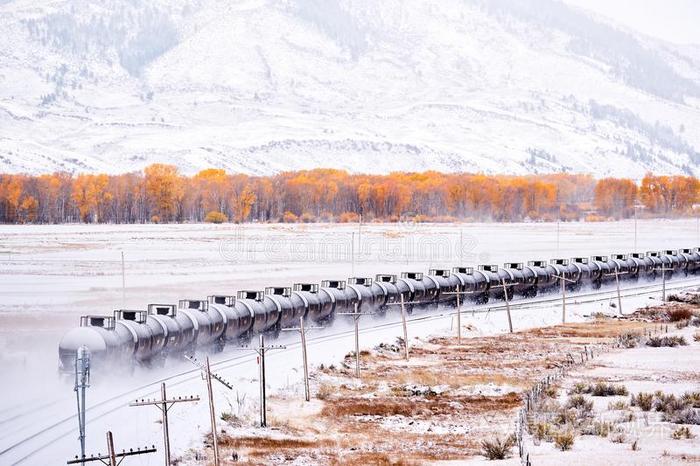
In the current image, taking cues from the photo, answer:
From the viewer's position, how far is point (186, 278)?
3081 inches

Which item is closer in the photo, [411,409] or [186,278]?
[411,409]

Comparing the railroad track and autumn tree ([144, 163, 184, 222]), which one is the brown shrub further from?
autumn tree ([144, 163, 184, 222])

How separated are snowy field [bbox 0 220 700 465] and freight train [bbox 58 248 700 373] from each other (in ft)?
3.18

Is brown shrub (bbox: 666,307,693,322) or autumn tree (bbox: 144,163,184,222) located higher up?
autumn tree (bbox: 144,163,184,222)

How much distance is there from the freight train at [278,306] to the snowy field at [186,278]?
38.2 inches

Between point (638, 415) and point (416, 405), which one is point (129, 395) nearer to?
point (416, 405)

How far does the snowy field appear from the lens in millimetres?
31281

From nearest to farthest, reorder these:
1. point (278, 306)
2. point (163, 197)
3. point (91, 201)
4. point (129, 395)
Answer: point (129, 395) → point (278, 306) → point (91, 201) → point (163, 197)

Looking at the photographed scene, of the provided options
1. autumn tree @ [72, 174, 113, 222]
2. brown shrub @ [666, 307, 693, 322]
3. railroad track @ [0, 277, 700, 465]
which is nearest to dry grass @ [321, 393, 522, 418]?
railroad track @ [0, 277, 700, 465]

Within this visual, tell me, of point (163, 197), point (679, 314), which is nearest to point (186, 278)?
point (679, 314)

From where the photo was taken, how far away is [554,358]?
154 feet

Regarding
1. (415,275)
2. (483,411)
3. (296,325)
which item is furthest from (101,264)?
(483,411)

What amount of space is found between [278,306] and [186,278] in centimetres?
3133

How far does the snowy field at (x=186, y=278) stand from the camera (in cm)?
3128
